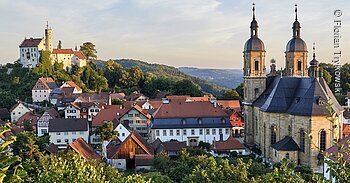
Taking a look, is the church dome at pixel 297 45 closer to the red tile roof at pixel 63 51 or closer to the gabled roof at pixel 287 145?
the gabled roof at pixel 287 145

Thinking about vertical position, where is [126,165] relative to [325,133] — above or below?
below

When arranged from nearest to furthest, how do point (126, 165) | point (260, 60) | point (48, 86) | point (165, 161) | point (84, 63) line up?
point (165, 161) < point (126, 165) < point (260, 60) < point (48, 86) < point (84, 63)

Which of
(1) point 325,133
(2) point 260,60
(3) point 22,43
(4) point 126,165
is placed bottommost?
(4) point 126,165

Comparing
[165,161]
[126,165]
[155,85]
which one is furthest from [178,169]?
[155,85]

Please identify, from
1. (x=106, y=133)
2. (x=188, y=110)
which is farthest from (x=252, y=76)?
(x=106, y=133)

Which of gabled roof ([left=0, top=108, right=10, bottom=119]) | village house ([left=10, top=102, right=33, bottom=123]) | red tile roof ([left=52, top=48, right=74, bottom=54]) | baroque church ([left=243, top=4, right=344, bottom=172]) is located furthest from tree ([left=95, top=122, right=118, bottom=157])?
red tile roof ([left=52, top=48, right=74, bottom=54])

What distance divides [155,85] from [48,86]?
24465mm

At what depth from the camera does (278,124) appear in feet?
116

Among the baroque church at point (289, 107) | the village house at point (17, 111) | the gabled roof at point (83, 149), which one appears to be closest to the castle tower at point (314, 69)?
the baroque church at point (289, 107)

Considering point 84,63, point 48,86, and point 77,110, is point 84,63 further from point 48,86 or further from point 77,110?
point 77,110

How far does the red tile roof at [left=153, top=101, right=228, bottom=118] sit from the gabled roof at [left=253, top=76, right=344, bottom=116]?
28.4 feet

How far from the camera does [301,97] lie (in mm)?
33531

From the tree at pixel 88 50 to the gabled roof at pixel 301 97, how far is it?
75.6 m

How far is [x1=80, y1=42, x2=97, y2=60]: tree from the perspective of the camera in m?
103
